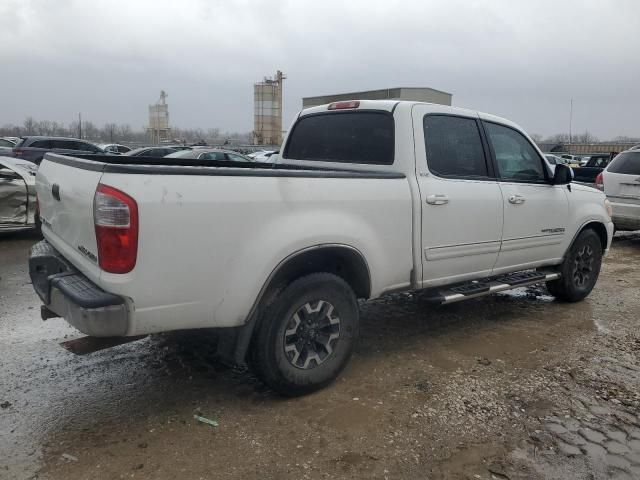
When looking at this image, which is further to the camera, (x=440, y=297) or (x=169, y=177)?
(x=440, y=297)

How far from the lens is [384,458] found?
2.88 m

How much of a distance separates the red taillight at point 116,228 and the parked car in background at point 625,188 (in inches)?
360

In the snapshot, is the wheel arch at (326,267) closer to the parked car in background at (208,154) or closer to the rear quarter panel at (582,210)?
the rear quarter panel at (582,210)

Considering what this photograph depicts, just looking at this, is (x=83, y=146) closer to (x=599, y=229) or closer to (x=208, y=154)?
(x=208, y=154)

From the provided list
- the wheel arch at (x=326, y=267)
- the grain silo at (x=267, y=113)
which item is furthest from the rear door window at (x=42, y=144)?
the grain silo at (x=267, y=113)

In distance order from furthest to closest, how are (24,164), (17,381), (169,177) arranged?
(24,164) < (17,381) < (169,177)

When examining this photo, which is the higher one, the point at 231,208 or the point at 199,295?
the point at 231,208

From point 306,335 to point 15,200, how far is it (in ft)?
23.9

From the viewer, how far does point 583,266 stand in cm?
589

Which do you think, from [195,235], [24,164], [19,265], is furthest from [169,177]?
[24,164]

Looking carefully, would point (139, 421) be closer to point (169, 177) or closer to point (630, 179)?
point (169, 177)

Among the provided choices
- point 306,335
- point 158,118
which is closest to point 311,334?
point 306,335

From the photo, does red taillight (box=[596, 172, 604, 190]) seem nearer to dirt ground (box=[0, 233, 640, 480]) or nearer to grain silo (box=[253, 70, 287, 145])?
dirt ground (box=[0, 233, 640, 480])

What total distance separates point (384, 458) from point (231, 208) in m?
1.61
